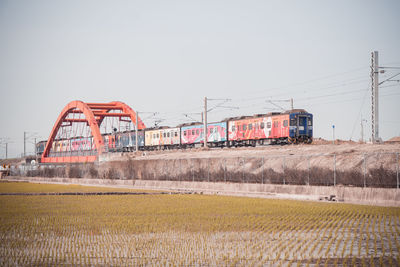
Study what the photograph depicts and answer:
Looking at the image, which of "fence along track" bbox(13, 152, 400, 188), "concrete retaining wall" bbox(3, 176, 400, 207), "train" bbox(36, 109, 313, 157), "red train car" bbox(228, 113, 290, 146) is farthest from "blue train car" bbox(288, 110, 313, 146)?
"concrete retaining wall" bbox(3, 176, 400, 207)

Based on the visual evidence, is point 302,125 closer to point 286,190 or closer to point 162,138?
point 286,190

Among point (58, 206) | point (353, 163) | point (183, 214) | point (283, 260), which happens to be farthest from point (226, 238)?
point (353, 163)

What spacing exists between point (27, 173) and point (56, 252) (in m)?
61.8

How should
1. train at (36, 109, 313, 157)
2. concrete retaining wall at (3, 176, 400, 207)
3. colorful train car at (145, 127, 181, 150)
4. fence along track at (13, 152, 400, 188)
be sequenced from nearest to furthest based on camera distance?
concrete retaining wall at (3, 176, 400, 207) < fence along track at (13, 152, 400, 188) < train at (36, 109, 313, 157) < colorful train car at (145, 127, 181, 150)

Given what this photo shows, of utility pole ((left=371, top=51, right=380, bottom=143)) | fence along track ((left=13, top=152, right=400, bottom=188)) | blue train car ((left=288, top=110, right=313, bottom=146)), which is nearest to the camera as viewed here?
fence along track ((left=13, top=152, right=400, bottom=188))

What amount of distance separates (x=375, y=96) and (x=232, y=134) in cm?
2504

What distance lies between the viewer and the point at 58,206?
22734 millimetres

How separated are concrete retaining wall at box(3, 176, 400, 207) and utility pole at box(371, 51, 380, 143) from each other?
7.37m

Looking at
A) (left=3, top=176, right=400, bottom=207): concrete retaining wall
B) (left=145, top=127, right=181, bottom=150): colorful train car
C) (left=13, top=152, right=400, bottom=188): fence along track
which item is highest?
(left=145, top=127, right=181, bottom=150): colorful train car

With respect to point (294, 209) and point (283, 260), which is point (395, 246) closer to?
point (283, 260)

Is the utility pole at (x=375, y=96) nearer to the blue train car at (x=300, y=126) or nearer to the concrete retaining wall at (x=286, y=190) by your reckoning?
the concrete retaining wall at (x=286, y=190)

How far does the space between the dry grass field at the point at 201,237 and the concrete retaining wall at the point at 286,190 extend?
2218 millimetres

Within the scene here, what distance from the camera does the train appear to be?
46.3m

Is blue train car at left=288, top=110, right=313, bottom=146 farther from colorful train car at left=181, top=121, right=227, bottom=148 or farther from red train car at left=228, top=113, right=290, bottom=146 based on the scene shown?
colorful train car at left=181, top=121, right=227, bottom=148
